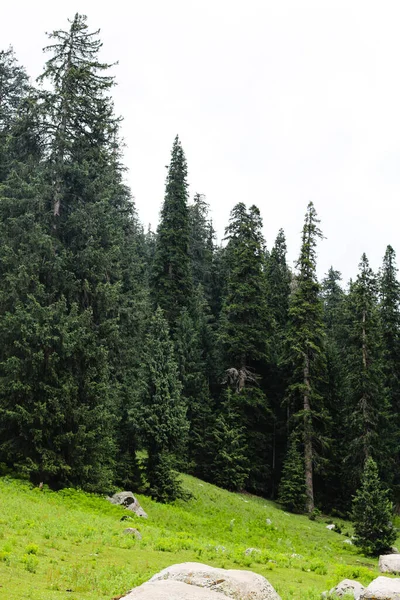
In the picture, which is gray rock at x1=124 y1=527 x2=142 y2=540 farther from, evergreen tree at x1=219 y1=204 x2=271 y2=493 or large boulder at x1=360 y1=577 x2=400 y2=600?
evergreen tree at x1=219 y1=204 x2=271 y2=493

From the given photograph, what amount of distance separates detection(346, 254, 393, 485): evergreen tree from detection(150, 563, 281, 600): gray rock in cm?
3080

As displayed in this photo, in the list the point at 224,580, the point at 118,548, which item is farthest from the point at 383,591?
the point at 118,548

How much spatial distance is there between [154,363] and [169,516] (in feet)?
25.5

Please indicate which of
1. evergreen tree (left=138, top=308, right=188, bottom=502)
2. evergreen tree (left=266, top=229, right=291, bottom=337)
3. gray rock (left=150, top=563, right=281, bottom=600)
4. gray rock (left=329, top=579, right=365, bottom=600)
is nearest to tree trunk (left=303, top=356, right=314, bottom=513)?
evergreen tree (left=266, top=229, right=291, bottom=337)

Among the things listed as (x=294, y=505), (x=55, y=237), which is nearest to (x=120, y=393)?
(x=55, y=237)

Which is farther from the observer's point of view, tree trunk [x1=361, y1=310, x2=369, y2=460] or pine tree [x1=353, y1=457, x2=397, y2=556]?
tree trunk [x1=361, y1=310, x2=369, y2=460]

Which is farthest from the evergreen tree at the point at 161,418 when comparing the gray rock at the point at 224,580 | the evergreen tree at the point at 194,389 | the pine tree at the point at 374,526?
the gray rock at the point at 224,580

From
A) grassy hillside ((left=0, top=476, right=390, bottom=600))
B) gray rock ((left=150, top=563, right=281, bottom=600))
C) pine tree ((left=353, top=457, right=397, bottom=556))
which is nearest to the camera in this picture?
gray rock ((left=150, top=563, right=281, bottom=600))

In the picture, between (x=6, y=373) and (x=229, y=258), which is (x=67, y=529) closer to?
(x=6, y=373)

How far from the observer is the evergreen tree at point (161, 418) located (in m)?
25.2

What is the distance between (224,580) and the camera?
8227 millimetres

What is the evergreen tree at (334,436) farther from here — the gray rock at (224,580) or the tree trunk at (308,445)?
the gray rock at (224,580)

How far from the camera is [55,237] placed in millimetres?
27141

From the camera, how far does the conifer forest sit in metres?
22.0
